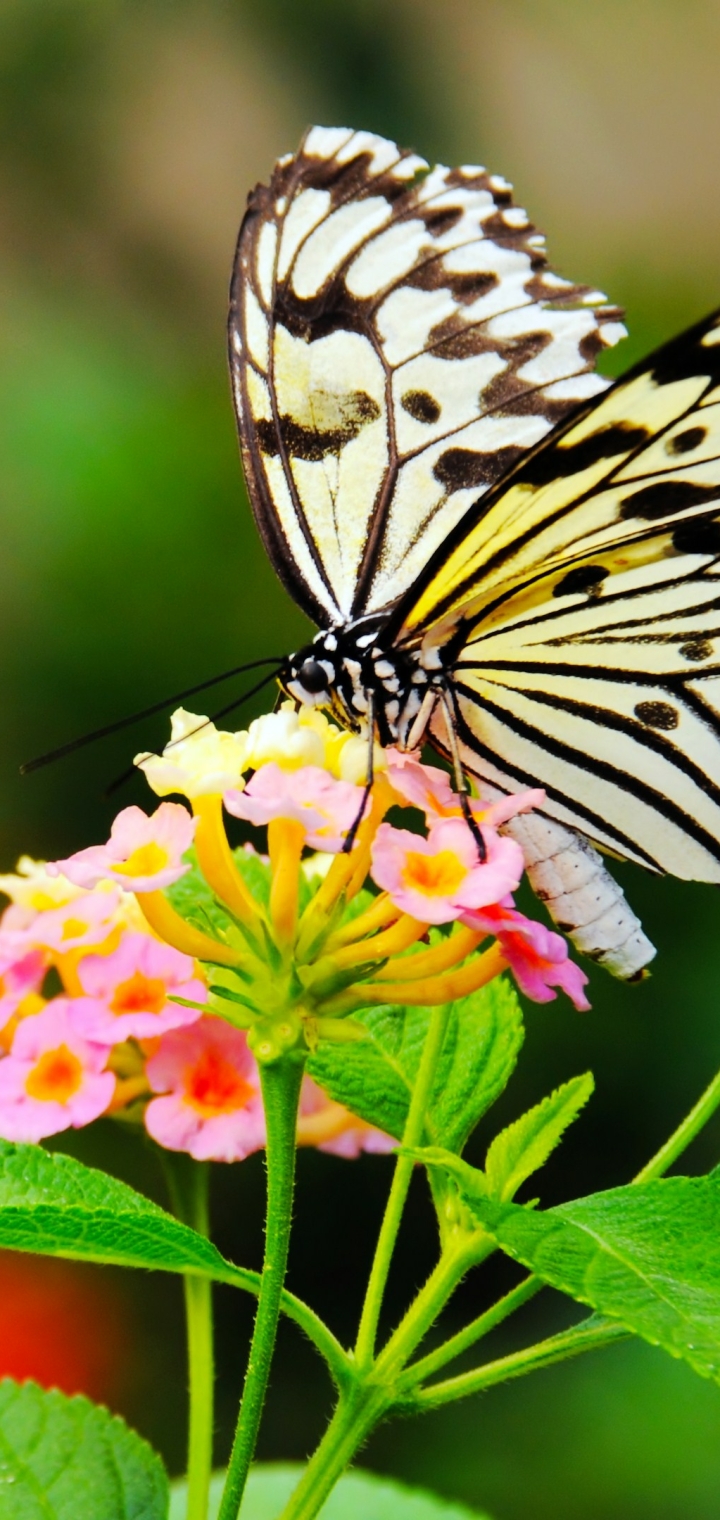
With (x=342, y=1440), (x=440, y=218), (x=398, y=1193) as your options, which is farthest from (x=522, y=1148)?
(x=440, y=218)

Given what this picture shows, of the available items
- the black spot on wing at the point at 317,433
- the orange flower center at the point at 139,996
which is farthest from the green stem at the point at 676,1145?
the black spot on wing at the point at 317,433

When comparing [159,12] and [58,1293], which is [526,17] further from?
[58,1293]

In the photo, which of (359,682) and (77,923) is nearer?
(77,923)

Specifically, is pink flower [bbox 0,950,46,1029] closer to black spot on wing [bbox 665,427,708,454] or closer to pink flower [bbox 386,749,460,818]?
pink flower [bbox 386,749,460,818]

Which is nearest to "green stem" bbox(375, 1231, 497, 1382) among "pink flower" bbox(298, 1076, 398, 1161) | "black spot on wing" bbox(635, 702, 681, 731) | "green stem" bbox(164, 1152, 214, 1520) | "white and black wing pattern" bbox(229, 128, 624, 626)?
"green stem" bbox(164, 1152, 214, 1520)

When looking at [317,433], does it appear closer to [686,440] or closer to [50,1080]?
[686,440]

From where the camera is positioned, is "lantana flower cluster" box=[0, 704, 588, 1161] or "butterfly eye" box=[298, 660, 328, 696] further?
"butterfly eye" box=[298, 660, 328, 696]

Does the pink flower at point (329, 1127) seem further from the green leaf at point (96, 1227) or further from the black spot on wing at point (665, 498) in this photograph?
the black spot on wing at point (665, 498)
